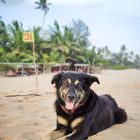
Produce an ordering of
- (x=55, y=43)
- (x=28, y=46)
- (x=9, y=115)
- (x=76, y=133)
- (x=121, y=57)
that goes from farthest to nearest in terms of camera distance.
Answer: (x=121, y=57) < (x=55, y=43) < (x=28, y=46) < (x=9, y=115) < (x=76, y=133)

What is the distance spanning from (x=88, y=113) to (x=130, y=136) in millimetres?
827

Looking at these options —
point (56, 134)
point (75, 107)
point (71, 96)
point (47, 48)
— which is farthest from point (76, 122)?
point (47, 48)

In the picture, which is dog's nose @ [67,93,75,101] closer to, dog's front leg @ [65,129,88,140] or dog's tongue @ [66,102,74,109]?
dog's tongue @ [66,102,74,109]

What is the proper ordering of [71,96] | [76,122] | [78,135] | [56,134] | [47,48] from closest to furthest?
[71,96] < [78,135] < [76,122] < [56,134] < [47,48]

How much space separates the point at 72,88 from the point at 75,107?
1.12 feet

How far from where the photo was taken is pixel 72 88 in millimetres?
4637

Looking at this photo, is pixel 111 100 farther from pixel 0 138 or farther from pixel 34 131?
pixel 0 138

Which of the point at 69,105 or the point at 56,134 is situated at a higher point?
the point at 69,105

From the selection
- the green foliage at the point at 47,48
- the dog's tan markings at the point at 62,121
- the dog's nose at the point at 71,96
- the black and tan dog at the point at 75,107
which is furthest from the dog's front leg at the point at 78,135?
the green foliage at the point at 47,48

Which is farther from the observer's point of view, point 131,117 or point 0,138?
point 131,117

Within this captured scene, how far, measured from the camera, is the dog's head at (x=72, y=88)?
4.63m

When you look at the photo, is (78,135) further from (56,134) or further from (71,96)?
(71,96)

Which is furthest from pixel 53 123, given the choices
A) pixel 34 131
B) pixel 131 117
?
pixel 131 117

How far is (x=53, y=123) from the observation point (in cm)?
616
